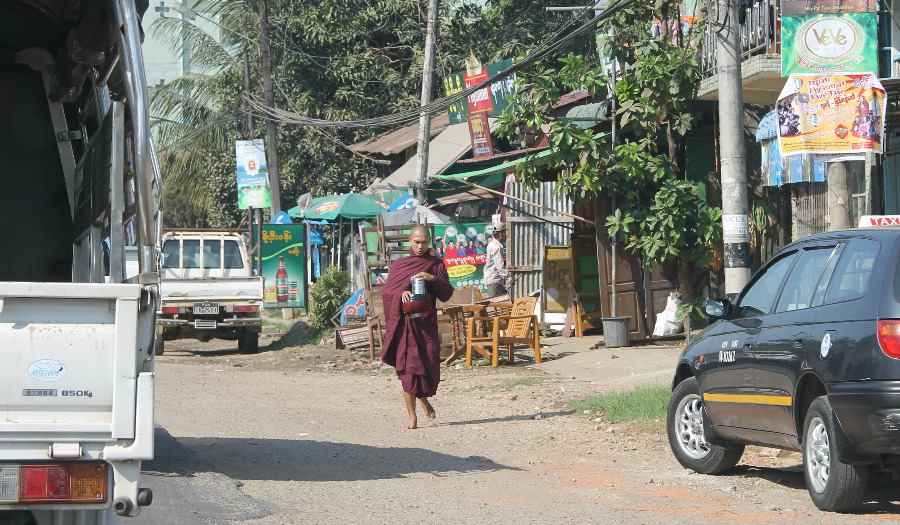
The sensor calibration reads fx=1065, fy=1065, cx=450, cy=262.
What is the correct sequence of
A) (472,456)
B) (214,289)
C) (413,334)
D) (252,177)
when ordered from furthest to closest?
(252,177) → (214,289) → (413,334) → (472,456)

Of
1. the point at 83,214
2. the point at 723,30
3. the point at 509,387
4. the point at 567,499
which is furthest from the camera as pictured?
the point at 509,387

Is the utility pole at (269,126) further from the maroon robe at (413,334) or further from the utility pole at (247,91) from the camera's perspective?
the maroon robe at (413,334)

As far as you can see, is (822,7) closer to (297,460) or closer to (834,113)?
(834,113)

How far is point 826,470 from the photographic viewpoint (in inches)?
253

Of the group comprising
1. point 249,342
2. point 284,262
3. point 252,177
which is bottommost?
point 249,342

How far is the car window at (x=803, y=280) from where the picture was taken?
22.3 feet

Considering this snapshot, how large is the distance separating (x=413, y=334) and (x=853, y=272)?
5069 millimetres

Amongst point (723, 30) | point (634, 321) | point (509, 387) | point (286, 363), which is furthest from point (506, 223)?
Result: point (723, 30)

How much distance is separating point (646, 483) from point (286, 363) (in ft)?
36.7

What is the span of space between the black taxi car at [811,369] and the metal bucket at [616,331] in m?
7.95

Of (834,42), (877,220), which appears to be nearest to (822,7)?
(834,42)

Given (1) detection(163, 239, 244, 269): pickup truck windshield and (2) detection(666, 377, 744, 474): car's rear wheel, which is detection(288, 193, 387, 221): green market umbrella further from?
(2) detection(666, 377, 744, 474): car's rear wheel

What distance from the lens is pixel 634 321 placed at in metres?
17.5

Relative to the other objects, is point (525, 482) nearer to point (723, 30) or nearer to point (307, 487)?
point (307, 487)
